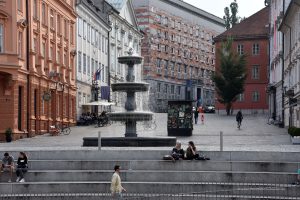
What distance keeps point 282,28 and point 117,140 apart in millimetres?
32655

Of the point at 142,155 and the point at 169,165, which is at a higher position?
the point at 142,155

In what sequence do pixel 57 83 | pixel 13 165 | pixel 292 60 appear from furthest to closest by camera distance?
pixel 57 83
pixel 292 60
pixel 13 165

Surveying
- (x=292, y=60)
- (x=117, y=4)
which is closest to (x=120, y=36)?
(x=117, y=4)

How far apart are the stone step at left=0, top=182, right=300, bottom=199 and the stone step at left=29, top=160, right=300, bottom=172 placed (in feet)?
7.09

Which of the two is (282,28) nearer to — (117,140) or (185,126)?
(185,126)

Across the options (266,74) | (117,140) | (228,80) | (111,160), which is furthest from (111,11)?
(111,160)

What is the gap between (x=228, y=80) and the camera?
3337 inches

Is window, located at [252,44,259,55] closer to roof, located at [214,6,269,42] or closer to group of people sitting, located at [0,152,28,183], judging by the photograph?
roof, located at [214,6,269,42]

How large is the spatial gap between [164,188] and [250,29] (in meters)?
75.1

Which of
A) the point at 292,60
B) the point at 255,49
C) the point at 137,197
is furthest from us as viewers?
the point at 255,49

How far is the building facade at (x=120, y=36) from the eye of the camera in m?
85.7

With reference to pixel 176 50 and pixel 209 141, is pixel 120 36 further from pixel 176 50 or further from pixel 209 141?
pixel 209 141

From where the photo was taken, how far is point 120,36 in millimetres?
90625

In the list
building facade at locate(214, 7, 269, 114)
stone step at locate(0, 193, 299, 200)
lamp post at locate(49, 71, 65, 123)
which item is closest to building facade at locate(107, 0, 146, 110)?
building facade at locate(214, 7, 269, 114)
